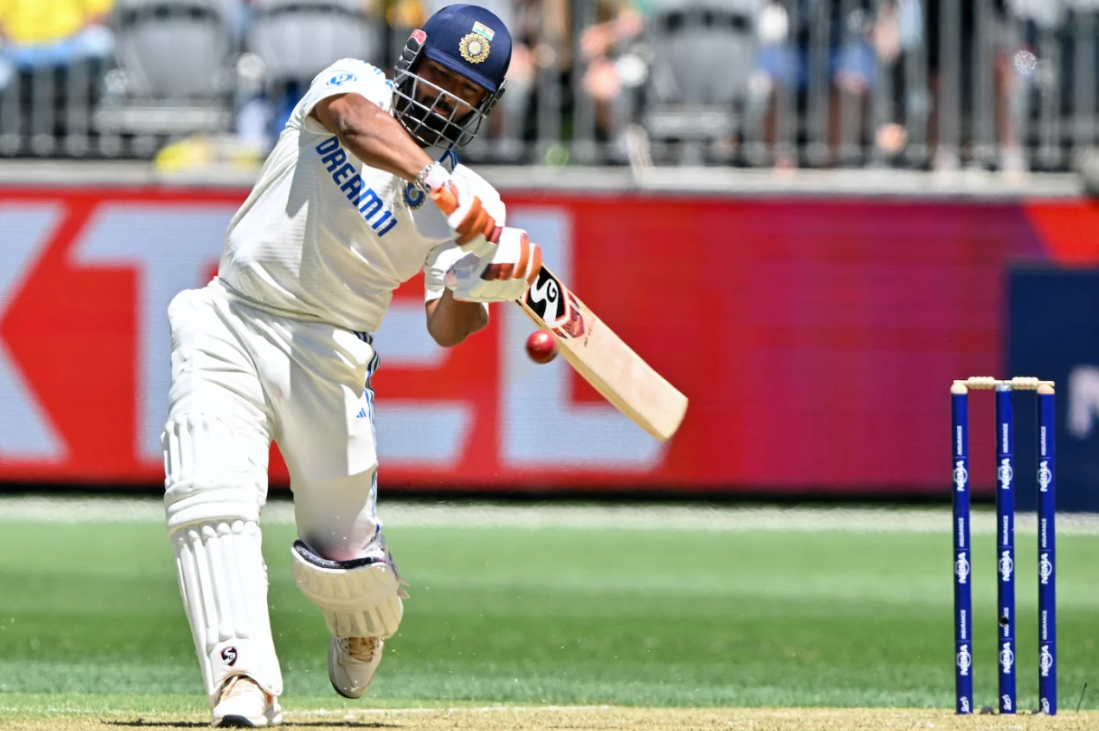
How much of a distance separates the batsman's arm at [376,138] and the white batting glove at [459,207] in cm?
3

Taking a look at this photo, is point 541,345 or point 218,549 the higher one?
point 541,345

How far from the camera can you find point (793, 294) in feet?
33.8

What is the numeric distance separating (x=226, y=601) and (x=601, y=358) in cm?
122

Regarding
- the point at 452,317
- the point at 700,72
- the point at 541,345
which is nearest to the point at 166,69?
the point at 700,72

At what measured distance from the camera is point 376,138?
408cm

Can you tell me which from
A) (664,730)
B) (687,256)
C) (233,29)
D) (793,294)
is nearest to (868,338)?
(793,294)

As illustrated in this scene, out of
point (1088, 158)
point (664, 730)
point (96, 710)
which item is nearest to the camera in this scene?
point (664, 730)

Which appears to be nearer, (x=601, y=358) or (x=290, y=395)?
(x=290, y=395)

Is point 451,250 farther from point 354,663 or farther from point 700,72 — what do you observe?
point 700,72

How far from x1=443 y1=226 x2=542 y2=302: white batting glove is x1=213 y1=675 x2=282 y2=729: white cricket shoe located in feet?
3.55

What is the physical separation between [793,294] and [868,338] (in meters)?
0.51

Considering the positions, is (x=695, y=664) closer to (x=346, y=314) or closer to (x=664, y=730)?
(x=664, y=730)

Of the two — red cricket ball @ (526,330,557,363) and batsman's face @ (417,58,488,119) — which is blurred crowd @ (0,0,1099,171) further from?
batsman's face @ (417,58,488,119)

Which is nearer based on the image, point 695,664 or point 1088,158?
point 695,664
